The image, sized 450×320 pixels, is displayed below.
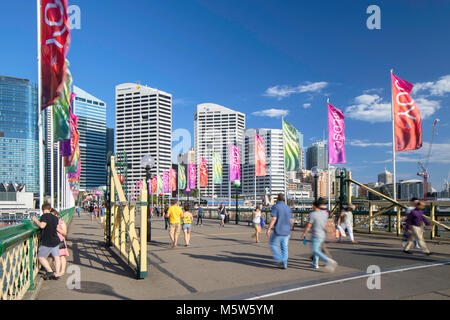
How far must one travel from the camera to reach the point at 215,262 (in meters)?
9.57

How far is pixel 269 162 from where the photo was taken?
135 m

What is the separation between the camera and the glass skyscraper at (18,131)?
399ft

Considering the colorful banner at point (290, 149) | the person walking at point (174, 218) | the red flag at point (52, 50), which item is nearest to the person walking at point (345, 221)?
the person walking at point (174, 218)

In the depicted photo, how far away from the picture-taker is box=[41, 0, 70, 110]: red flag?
10.2 meters

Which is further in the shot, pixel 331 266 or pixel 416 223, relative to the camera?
pixel 416 223

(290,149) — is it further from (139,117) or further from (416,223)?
(139,117)

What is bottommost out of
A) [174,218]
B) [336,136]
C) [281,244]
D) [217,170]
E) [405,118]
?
[281,244]

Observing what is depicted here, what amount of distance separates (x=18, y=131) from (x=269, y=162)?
101 meters

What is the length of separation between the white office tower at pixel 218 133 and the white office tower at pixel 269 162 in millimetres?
13780

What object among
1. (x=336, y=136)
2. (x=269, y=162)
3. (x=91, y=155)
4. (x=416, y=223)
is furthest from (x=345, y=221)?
(x=91, y=155)

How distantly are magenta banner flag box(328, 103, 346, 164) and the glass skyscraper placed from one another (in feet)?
370
